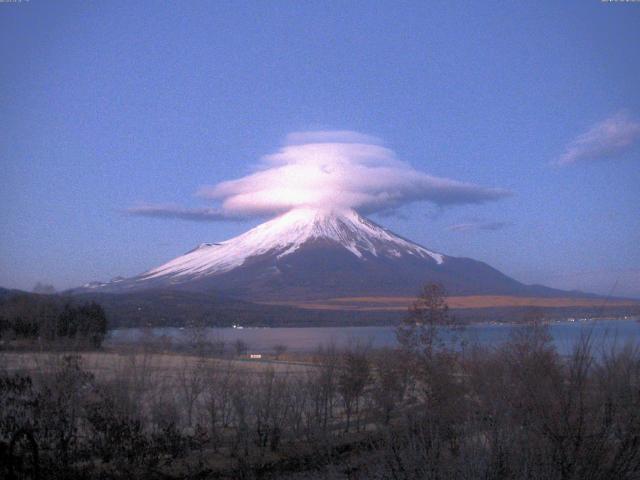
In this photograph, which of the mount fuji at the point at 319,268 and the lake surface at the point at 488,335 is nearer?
the lake surface at the point at 488,335

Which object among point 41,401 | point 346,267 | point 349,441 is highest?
point 346,267

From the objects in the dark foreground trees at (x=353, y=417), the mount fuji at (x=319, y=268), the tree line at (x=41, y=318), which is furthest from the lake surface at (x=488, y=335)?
A: the mount fuji at (x=319, y=268)

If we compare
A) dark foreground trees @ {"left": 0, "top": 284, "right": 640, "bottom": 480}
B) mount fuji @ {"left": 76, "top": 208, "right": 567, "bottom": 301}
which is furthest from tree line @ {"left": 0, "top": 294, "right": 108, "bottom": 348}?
mount fuji @ {"left": 76, "top": 208, "right": 567, "bottom": 301}

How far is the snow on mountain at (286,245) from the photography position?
121 m

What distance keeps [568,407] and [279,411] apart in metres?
7.76

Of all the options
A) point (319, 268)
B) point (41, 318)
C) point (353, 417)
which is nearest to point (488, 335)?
point (353, 417)

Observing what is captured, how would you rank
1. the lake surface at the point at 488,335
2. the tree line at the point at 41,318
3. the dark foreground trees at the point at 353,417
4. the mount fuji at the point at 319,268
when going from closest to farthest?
1. the dark foreground trees at the point at 353,417
2. the lake surface at the point at 488,335
3. the tree line at the point at 41,318
4. the mount fuji at the point at 319,268

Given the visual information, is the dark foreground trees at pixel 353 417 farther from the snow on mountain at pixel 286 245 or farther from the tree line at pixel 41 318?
the snow on mountain at pixel 286 245

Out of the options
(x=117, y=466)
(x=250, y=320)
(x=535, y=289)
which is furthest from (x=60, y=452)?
(x=535, y=289)

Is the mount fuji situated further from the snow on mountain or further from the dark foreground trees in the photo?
the dark foreground trees

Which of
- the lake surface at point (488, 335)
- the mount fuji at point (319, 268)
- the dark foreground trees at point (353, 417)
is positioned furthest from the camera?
the mount fuji at point (319, 268)

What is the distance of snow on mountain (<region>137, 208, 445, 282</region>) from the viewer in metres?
121

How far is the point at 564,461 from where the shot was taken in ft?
18.9

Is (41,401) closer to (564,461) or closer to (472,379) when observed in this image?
(472,379)
